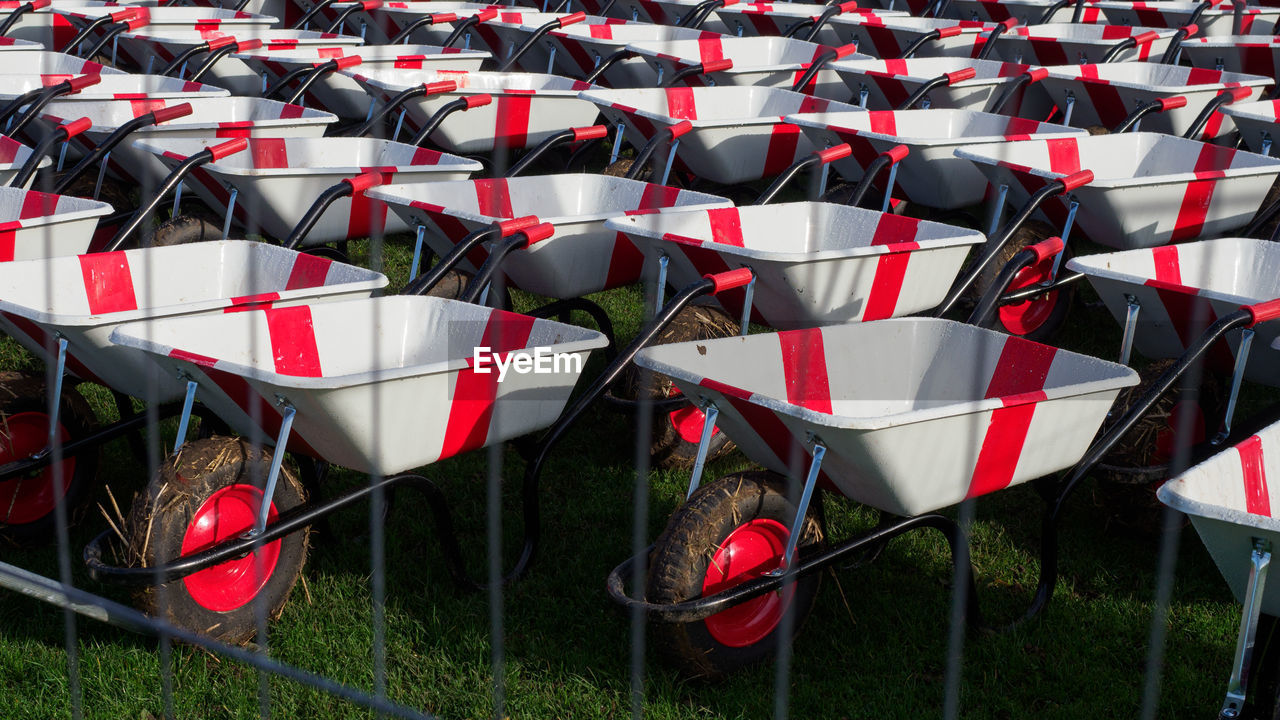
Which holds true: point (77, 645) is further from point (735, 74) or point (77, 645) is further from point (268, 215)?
point (735, 74)

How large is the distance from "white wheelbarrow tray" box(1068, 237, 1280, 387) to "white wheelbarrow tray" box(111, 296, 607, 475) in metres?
1.31

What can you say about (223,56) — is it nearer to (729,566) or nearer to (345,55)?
(345,55)

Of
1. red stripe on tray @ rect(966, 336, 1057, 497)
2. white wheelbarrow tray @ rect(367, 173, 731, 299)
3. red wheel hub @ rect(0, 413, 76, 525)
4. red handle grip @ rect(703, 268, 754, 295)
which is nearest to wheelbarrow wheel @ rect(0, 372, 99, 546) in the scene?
red wheel hub @ rect(0, 413, 76, 525)

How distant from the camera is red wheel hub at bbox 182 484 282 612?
8.98 ft

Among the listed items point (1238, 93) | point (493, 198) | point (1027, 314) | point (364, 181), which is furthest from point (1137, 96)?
point (364, 181)

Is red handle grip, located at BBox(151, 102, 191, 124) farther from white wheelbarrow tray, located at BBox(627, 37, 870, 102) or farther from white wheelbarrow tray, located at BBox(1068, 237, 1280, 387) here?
white wheelbarrow tray, located at BBox(1068, 237, 1280, 387)

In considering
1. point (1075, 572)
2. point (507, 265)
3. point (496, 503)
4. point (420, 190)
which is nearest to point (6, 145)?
point (420, 190)

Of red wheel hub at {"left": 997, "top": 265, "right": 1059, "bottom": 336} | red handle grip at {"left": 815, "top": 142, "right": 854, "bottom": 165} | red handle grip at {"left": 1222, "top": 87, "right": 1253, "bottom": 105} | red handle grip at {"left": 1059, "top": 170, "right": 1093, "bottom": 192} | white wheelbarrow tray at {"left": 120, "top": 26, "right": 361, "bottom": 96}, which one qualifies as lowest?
red wheel hub at {"left": 997, "top": 265, "right": 1059, "bottom": 336}

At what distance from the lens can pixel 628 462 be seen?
150 inches

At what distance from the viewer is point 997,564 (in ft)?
10.9

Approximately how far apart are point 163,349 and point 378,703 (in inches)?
37.1

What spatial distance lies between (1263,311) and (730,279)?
3.82 feet

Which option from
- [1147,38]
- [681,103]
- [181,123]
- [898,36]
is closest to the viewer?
[181,123]

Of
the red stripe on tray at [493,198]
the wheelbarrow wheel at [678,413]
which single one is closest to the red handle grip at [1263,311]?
the wheelbarrow wheel at [678,413]
